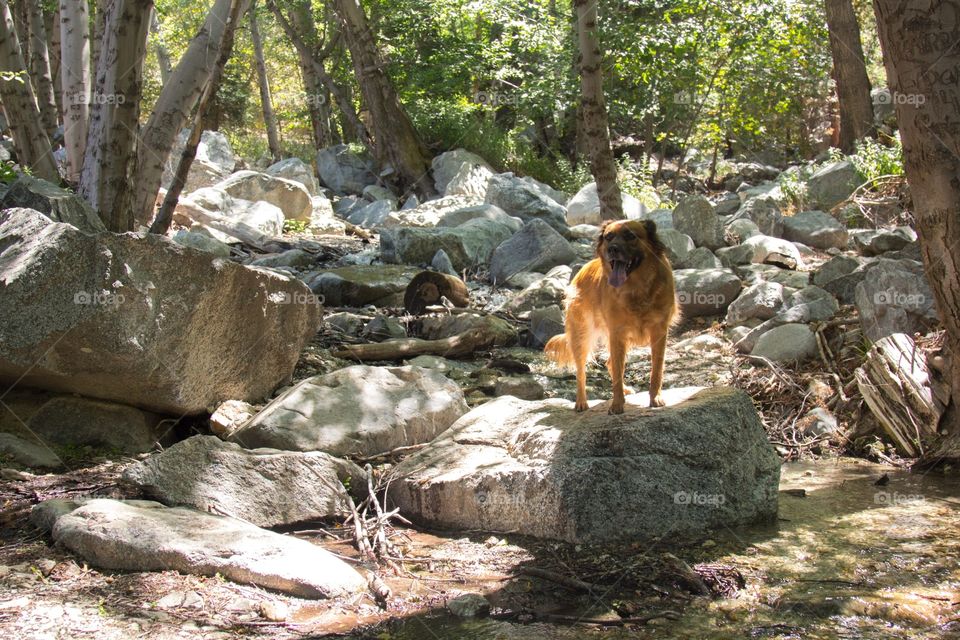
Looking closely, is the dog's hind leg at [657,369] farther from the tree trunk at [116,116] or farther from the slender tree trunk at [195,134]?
the slender tree trunk at [195,134]

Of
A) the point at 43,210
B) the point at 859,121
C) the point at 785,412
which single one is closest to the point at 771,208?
the point at 859,121

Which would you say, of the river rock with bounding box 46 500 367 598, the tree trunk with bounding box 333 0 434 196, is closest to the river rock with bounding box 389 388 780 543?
the river rock with bounding box 46 500 367 598

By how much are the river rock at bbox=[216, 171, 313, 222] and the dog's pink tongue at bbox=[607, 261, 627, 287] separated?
14221mm

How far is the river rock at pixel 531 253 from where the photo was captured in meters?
13.3

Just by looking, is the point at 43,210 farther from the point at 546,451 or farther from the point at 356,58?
the point at 356,58

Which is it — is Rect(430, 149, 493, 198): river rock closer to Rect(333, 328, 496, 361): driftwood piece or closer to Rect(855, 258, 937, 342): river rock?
Rect(333, 328, 496, 361): driftwood piece

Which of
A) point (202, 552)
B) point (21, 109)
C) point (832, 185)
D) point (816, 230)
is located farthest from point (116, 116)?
point (832, 185)

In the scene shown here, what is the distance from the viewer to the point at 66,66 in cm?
1034

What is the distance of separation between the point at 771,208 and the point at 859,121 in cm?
601

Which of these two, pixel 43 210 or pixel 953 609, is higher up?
pixel 43 210

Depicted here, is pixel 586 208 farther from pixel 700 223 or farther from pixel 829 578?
pixel 829 578

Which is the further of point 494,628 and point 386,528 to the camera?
point 386,528

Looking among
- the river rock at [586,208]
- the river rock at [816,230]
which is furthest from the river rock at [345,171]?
the river rock at [816,230]

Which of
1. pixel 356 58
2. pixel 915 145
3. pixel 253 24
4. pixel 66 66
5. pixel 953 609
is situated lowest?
pixel 953 609
